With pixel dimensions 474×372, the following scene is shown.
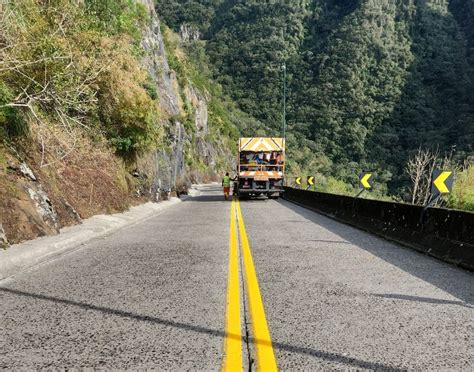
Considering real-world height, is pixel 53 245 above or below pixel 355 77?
below

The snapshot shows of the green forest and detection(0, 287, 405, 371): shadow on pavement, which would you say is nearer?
detection(0, 287, 405, 371): shadow on pavement

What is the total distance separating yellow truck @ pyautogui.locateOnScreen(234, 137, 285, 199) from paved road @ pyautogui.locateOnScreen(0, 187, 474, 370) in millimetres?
17730

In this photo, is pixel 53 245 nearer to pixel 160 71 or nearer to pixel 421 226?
pixel 421 226

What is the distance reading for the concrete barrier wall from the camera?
7.42 meters

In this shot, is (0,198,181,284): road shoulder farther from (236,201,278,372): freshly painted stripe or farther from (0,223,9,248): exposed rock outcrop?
(236,201,278,372): freshly painted stripe

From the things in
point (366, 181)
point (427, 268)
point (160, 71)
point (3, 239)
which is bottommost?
point (427, 268)

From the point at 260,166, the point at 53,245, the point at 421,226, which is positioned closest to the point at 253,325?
the point at 53,245

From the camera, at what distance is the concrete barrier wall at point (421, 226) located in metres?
7.42

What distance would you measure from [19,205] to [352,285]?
6.62 meters

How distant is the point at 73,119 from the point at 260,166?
16.7 metres

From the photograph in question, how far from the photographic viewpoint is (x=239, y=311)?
448cm

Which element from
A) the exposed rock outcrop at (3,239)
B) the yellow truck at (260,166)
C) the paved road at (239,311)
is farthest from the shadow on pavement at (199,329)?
the yellow truck at (260,166)

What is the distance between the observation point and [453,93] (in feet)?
297

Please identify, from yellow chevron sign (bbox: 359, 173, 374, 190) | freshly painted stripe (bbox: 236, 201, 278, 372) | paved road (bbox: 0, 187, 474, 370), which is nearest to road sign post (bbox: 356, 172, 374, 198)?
yellow chevron sign (bbox: 359, 173, 374, 190)
